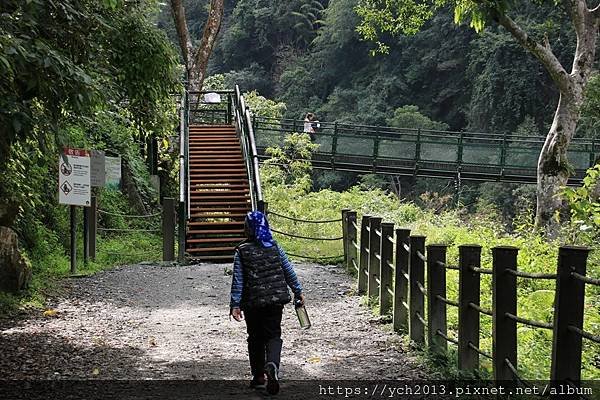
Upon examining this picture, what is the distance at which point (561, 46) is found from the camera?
37750 millimetres

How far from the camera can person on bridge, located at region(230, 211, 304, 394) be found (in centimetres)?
518

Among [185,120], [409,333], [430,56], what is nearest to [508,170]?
[185,120]

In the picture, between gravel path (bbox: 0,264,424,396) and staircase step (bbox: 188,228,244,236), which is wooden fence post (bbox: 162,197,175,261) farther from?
gravel path (bbox: 0,264,424,396)

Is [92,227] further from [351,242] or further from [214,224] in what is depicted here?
[351,242]

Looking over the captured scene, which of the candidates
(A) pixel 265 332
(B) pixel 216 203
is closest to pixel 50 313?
(A) pixel 265 332

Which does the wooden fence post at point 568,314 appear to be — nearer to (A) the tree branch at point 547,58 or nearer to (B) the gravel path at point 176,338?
(B) the gravel path at point 176,338

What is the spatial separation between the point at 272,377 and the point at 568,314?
2.15 meters

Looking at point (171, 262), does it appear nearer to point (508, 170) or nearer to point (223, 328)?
point (223, 328)

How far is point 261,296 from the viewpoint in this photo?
5.18 meters

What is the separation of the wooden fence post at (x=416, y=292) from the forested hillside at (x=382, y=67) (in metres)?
27.4

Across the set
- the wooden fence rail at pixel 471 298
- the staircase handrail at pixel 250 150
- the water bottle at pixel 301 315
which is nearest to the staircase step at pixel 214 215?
the staircase handrail at pixel 250 150

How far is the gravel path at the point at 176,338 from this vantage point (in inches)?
243

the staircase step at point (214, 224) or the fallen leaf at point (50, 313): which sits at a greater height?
the staircase step at point (214, 224)

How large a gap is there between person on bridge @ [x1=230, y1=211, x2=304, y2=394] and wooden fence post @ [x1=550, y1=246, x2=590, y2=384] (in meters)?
1.98
